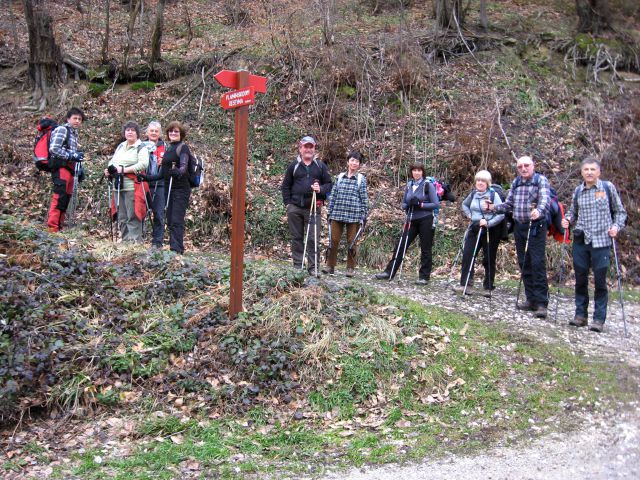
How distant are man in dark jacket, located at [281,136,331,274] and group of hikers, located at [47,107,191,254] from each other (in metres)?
1.60

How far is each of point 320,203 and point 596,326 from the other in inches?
167

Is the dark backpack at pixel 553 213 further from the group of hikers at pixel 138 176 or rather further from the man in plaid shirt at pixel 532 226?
the group of hikers at pixel 138 176

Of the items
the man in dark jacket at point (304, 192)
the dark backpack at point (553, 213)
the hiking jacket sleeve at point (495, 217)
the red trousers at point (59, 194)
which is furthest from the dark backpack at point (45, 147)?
the dark backpack at point (553, 213)

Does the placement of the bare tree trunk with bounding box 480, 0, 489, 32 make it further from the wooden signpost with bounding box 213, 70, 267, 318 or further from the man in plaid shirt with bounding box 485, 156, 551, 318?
the wooden signpost with bounding box 213, 70, 267, 318

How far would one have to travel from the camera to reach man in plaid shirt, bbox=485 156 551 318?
8.55m

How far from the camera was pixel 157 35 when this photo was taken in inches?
648

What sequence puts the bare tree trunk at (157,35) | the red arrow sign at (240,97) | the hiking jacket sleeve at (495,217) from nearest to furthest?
the red arrow sign at (240,97) < the hiking jacket sleeve at (495,217) < the bare tree trunk at (157,35)

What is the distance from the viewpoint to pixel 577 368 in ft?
22.7

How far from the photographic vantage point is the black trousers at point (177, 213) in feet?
31.3

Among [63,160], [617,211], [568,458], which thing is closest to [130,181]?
[63,160]

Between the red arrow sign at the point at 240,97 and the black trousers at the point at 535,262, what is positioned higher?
the red arrow sign at the point at 240,97

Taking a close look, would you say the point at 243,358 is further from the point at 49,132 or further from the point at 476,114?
the point at 476,114

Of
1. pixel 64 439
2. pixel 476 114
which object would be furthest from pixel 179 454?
pixel 476 114

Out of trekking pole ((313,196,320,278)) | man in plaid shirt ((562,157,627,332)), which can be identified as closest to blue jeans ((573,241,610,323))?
man in plaid shirt ((562,157,627,332))
